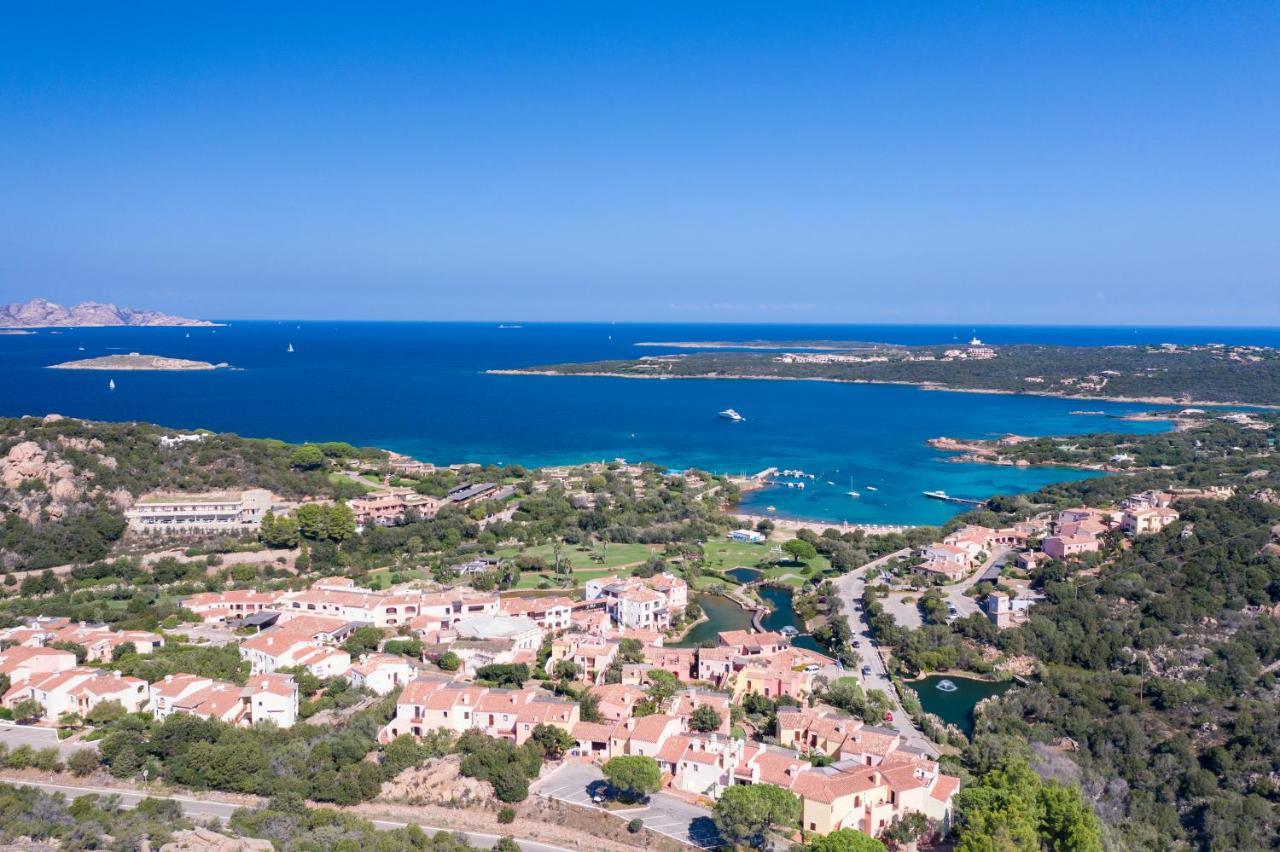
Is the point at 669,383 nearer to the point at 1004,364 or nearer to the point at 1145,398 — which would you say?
the point at 1004,364

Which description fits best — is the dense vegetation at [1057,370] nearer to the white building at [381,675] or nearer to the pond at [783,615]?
the pond at [783,615]

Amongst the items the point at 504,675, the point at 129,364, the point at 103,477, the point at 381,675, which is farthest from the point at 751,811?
the point at 129,364

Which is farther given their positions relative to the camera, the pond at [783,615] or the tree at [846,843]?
the pond at [783,615]

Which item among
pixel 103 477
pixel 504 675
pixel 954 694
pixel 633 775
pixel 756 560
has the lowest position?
pixel 954 694

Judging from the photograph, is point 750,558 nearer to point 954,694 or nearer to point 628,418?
point 954,694

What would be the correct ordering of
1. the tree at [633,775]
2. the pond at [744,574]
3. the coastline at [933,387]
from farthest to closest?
the coastline at [933,387] → the pond at [744,574] → the tree at [633,775]

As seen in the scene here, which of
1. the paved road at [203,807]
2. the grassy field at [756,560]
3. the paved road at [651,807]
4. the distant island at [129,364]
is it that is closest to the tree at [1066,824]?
the paved road at [651,807]

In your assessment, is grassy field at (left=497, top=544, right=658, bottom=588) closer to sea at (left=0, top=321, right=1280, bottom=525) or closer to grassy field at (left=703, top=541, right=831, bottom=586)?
grassy field at (left=703, top=541, right=831, bottom=586)
